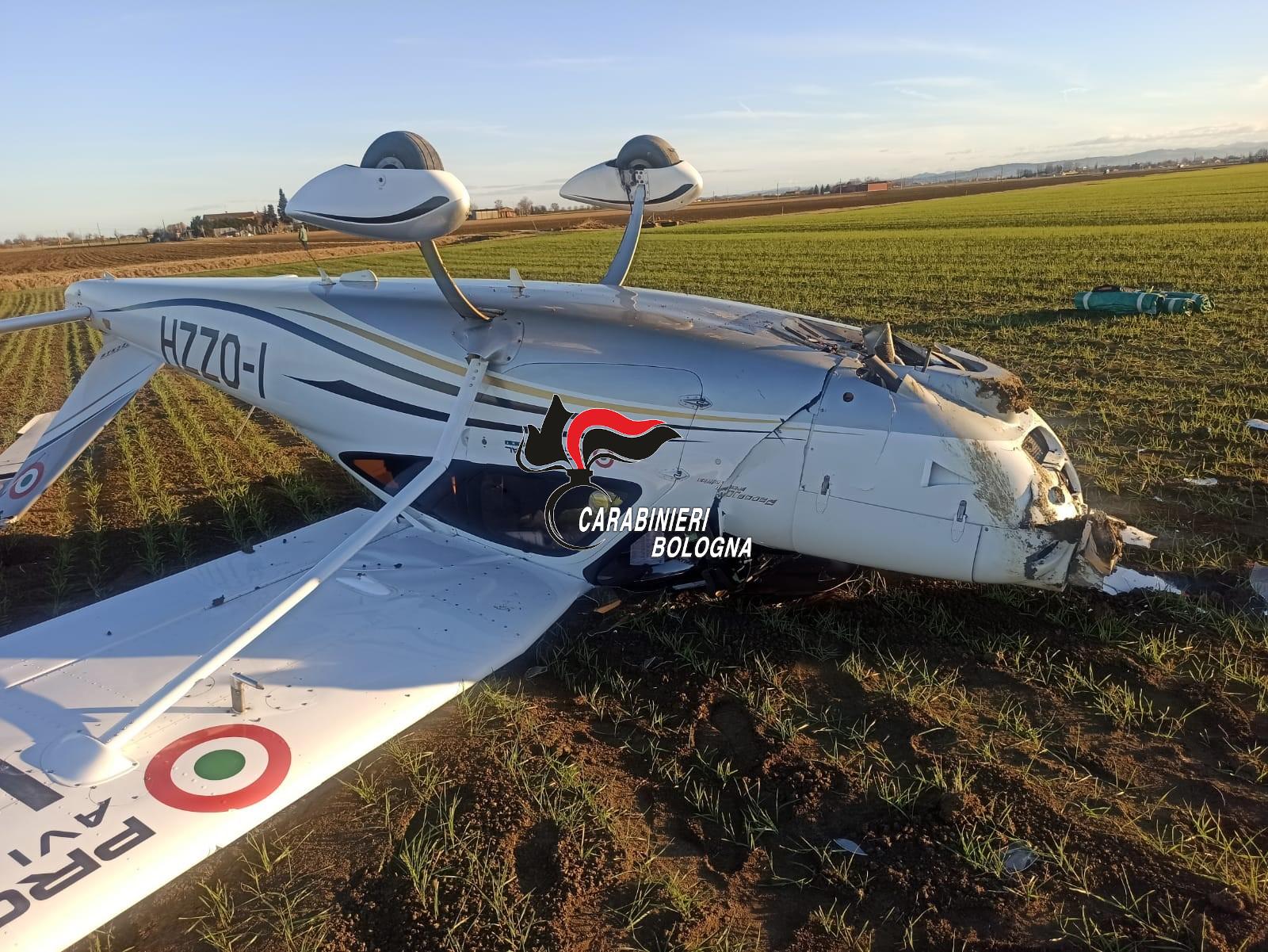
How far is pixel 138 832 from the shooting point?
3.38m

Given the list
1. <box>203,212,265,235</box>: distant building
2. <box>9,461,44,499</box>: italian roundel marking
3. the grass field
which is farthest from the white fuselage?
<box>203,212,265,235</box>: distant building

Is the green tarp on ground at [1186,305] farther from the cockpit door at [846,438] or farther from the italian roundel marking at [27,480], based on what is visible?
the italian roundel marking at [27,480]

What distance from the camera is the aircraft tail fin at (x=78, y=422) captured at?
7293mm

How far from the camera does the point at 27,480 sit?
7.34m

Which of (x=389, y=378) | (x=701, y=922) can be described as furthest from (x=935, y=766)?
(x=389, y=378)

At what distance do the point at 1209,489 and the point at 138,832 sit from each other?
8.89m

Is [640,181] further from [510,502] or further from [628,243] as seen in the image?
[510,502]

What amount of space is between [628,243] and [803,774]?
4658 mm

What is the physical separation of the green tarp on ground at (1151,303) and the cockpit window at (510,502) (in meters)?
15.5

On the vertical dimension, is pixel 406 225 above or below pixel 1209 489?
above

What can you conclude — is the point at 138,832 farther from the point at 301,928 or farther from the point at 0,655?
the point at 0,655

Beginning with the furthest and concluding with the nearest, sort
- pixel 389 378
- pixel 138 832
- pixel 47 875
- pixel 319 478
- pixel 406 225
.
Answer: pixel 319 478 < pixel 389 378 < pixel 406 225 < pixel 138 832 < pixel 47 875

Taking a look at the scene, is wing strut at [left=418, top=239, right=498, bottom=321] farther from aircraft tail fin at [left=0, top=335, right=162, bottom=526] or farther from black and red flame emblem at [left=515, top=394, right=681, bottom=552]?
aircraft tail fin at [left=0, top=335, right=162, bottom=526]

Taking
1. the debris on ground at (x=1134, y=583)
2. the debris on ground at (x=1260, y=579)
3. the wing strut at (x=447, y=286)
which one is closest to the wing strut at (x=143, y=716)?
the wing strut at (x=447, y=286)
